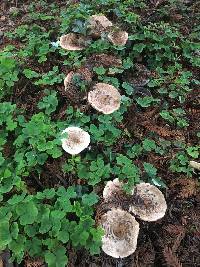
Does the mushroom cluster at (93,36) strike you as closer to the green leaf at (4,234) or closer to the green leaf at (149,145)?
the green leaf at (149,145)

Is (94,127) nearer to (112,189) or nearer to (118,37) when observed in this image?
(112,189)

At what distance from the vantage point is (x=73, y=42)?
14.8ft

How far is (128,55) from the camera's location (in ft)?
15.2

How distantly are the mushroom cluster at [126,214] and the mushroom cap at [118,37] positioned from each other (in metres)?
2.00

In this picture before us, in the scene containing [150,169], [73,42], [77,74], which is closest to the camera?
[150,169]

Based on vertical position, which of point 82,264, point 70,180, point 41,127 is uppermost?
point 41,127

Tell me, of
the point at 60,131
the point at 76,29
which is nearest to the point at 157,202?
the point at 60,131

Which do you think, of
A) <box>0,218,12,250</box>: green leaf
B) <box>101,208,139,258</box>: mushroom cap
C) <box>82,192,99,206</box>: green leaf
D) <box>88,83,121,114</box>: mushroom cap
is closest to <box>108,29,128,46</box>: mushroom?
<box>88,83,121,114</box>: mushroom cap

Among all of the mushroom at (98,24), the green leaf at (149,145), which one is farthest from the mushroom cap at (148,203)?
the mushroom at (98,24)

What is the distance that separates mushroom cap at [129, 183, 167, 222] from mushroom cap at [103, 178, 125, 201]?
15cm

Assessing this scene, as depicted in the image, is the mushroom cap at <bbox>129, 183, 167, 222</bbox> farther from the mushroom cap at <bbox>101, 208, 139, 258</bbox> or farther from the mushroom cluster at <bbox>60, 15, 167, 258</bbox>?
the mushroom cap at <bbox>101, 208, 139, 258</bbox>

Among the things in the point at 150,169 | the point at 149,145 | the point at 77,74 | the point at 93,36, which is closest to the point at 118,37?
the point at 93,36

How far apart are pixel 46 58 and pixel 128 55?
1.08 meters

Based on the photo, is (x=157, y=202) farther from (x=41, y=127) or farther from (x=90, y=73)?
(x=90, y=73)
